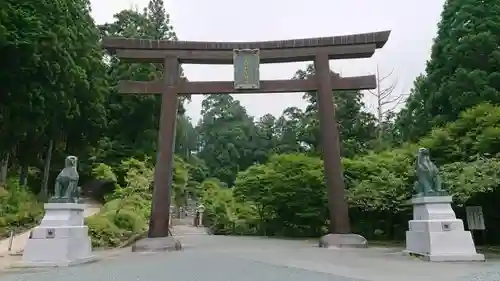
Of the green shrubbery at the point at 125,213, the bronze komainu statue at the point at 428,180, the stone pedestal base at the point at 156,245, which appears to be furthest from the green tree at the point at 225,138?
the bronze komainu statue at the point at 428,180

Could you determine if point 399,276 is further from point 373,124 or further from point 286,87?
point 373,124

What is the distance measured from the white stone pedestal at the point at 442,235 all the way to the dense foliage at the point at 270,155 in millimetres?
2562

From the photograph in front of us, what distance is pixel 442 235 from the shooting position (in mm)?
9148

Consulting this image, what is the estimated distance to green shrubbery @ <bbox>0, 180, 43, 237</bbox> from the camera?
Result: 16017mm

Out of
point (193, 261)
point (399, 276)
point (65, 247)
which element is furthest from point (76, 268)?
point (399, 276)

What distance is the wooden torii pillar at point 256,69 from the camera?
42.0 ft

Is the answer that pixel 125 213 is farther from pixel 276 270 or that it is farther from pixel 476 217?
pixel 476 217

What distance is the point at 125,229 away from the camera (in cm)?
1627

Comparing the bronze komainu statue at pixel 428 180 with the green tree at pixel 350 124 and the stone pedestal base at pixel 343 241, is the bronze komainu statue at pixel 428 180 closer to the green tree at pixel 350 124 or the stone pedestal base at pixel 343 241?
the stone pedestal base at pixel 343 241

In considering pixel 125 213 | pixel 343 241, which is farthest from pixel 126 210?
pixel 343 241

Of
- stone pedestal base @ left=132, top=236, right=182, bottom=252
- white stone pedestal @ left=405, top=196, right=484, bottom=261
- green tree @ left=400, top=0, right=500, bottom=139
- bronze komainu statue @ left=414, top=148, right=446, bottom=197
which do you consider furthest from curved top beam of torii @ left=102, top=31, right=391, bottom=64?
green tree @ left=400, top=0, right=500, bottom=139

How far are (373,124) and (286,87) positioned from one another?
15874 millimetres

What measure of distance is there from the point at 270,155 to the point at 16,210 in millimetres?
11058

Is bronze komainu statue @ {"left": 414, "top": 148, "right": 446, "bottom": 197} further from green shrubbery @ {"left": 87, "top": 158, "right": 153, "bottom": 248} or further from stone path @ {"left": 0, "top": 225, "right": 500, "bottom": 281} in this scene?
green shrubbery @ {"left": 87, "top": 158, "right": 153, "bottom": 248}
